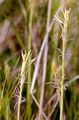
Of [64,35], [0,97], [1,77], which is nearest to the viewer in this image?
[64,35]

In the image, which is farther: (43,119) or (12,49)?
(12,49)

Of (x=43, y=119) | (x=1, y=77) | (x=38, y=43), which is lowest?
(x=43, y=119)

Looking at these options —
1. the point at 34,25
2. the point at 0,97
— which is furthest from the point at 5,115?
the point at 34,25

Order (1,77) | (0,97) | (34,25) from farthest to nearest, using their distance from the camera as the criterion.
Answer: (34,25), (1,77), (0,97)

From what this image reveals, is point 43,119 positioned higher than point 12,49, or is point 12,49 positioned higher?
point 12,49

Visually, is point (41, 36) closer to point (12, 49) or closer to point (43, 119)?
point (12, 49)

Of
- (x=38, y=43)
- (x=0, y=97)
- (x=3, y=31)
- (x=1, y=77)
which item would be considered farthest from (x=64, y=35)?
(x=3, y=31)
